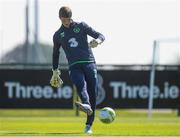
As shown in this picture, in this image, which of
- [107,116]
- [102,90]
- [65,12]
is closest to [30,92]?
[102,90]

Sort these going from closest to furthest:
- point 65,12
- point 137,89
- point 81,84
→ point 65,12 < point 81,84 < point 137,89

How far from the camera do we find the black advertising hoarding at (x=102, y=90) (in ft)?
108

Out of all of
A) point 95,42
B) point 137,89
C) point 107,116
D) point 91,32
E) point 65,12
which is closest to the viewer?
point 65,12

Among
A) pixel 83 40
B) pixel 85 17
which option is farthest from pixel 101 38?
pixel 85 17

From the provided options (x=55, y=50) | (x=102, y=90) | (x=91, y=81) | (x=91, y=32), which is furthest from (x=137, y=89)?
(x=91, y=32)

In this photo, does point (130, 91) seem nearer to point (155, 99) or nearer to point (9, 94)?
point (155, 99)

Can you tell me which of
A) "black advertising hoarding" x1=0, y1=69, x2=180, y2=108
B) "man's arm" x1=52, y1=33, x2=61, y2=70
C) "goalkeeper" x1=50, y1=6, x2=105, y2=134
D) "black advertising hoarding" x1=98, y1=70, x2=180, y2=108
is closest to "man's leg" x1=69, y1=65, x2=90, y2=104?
"goalkeeper" x1=50, y1=6, x2=105, y2=134

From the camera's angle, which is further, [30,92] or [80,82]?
[30,92]

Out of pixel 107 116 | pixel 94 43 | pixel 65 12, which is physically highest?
pixel 65 12

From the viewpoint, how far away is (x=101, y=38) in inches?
656

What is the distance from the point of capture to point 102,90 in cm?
3281

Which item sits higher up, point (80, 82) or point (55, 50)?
point (55, 50)

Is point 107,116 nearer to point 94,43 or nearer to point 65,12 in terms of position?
point 94,43

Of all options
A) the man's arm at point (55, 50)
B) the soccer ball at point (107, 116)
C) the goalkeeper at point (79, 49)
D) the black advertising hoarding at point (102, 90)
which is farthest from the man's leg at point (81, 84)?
the black advertising hoarding at point (102, 90)
